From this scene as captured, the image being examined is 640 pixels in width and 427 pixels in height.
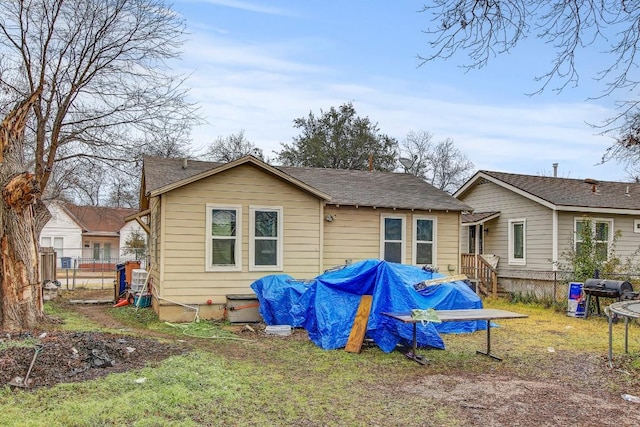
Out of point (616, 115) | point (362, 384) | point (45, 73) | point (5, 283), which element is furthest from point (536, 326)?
point (45, 73)

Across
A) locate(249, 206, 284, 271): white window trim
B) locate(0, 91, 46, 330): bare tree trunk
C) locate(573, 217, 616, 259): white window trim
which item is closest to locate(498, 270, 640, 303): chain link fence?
locate(573, 217, 616, 259): white window trim

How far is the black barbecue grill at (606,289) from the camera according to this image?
34.9 feet

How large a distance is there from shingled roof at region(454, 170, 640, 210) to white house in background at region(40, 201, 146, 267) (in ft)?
81.0

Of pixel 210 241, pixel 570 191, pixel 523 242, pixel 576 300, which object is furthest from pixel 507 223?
pixel 210 241

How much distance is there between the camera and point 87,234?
35969 mm

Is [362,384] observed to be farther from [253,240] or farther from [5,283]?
[5,283]

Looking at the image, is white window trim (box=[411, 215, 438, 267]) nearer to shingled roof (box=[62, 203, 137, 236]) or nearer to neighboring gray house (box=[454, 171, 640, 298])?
neighboring gray house (box=[454, 171, 640, 298])

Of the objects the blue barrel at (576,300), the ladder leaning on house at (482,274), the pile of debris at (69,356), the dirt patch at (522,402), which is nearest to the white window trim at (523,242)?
the ladder leaning on house at (482,274)

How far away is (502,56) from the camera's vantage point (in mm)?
4434

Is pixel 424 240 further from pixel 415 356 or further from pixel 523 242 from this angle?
pixel 415 356

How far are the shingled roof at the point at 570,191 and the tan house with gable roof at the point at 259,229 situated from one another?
3.80 metres

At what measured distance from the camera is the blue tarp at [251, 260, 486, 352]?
7.79 meters

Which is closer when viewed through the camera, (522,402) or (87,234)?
(522,402)

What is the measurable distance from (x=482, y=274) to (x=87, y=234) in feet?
96.3
